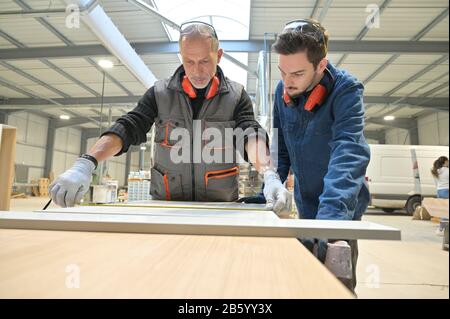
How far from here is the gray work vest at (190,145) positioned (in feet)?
4.82

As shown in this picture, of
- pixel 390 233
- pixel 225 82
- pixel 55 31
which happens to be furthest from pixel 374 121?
pixel 390 233

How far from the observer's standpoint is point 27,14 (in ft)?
13.0

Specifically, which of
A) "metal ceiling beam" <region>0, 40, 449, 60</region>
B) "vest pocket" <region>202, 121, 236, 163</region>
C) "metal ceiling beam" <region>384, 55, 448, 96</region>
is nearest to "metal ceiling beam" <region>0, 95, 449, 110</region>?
"metal ceiling beam" <region>384, 55, 448, 96</region>

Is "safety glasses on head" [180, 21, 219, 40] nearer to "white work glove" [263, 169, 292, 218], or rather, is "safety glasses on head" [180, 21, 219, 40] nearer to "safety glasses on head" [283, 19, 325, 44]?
"safety glasses on head" [283, 19, 325, 44]

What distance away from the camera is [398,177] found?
6.88 m

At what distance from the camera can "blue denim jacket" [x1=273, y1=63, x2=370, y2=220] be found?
2.61ft

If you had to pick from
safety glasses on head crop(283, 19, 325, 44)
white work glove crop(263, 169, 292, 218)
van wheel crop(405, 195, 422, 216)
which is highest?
safety glasses on head crop(283, 19, 325, 44)

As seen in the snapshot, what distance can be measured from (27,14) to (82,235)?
4.59m

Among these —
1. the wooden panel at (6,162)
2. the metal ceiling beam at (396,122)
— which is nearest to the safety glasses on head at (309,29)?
the wooden panel at (6,162)

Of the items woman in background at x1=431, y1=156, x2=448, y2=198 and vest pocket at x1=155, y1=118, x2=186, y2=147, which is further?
vest pocket at x1=155, y1=118, x2=186, y2=147

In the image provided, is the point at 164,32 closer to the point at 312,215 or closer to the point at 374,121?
the point at 312,215

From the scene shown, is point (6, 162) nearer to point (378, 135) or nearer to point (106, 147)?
point (106, 147)

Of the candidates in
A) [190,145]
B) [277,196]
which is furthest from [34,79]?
[277,196]
